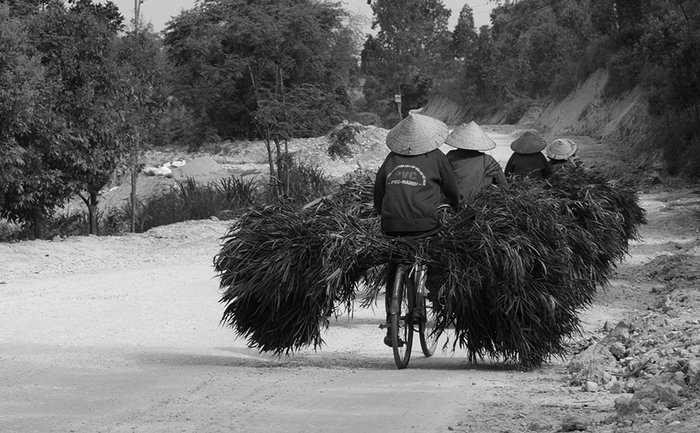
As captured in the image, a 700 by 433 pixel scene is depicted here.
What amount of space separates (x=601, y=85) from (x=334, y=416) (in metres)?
46.1

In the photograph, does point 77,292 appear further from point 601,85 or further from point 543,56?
point 543,56

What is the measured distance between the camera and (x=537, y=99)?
7325 centimetres

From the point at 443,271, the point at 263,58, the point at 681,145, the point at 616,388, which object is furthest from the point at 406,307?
the point at 681,145

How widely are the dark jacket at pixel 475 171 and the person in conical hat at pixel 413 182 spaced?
1.51 metres

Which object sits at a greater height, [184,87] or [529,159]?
[184,87]

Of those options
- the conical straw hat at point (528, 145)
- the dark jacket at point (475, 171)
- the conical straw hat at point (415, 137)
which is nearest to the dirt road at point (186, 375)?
the dark jacket at point (475, 171)

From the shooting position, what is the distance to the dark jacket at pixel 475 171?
10.6 m

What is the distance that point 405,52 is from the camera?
9250 cm

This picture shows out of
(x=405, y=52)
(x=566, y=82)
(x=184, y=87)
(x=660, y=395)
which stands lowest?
(x=660, y=395)

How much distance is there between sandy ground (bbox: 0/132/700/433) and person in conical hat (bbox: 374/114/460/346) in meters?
1.15

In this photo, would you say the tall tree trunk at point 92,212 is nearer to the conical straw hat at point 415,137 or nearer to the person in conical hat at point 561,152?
the person in conical hat at point 561,152

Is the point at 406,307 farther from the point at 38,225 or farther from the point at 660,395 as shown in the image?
the point at 38,225

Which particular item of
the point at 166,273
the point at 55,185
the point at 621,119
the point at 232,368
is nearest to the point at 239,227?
the point at 232,368

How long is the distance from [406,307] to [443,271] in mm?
454
